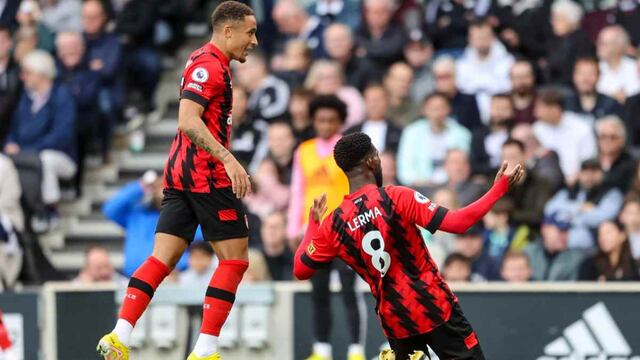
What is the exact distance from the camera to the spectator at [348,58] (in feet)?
52.9

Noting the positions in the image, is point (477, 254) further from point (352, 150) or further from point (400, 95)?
point (352, 150)

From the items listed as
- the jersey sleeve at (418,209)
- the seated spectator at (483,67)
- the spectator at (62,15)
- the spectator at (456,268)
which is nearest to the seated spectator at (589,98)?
the seated spectator at (483,67)

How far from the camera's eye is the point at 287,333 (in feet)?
42.7

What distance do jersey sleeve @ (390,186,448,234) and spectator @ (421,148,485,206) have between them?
5516 mm

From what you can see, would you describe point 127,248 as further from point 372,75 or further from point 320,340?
point 372,75

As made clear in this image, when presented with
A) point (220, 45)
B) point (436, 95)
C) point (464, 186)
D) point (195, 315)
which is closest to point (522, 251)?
point (464, 186)

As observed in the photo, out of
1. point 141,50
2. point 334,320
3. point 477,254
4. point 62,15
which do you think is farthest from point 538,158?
point 62,15

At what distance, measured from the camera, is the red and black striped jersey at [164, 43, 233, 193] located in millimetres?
9547

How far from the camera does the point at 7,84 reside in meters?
17.0

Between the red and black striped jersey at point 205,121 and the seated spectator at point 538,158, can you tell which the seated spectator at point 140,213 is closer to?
the seated spectator at point 538,158

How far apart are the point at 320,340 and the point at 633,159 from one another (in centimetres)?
378

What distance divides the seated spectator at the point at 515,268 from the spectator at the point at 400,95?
237 centimetres

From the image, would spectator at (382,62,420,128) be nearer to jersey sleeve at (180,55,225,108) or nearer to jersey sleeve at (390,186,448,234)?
jersey sleeve at (180,55,225,108)

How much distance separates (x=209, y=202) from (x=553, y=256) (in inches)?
202
